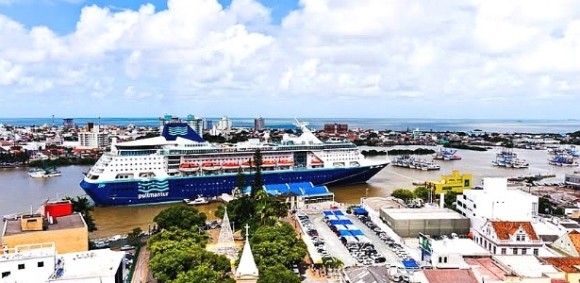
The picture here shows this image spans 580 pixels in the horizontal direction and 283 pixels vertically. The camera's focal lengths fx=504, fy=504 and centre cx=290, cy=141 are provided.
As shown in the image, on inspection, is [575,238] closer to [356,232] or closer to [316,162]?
[356,232]

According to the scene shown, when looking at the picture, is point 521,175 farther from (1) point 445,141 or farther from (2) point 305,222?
(1) point 445,141

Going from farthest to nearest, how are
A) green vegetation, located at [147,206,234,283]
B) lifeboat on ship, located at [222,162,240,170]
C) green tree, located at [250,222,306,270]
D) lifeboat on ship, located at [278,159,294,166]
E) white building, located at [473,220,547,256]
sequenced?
lifeboat on ship, located at [278,159,294,166], lifeboat on ship, located at [222,162,240,170], white building, located at [473,220,547,256], green tree, located at [250,222,306,270], green vegetation, located at [147,206,234,283]

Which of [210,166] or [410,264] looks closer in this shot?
[410,264]

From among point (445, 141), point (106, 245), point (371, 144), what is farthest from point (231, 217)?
point (445, 141)

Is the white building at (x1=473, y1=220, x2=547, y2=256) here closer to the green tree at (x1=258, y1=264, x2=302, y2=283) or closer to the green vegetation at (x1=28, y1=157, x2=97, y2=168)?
the green tree at (x1=258, y1=264, x2=302, y2=283)

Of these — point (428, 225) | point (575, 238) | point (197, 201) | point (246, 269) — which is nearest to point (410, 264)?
point (428, 225)

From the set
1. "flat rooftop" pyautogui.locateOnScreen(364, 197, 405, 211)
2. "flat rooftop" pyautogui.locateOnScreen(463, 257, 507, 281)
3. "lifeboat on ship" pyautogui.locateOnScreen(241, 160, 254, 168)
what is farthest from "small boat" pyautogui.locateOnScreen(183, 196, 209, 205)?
"flat rooftop" pyautogui.locateOnScreen(463, 257, 507, 281)

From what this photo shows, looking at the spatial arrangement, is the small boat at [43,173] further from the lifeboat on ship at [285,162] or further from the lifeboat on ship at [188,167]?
the lifeboat on ship at [285,162]
